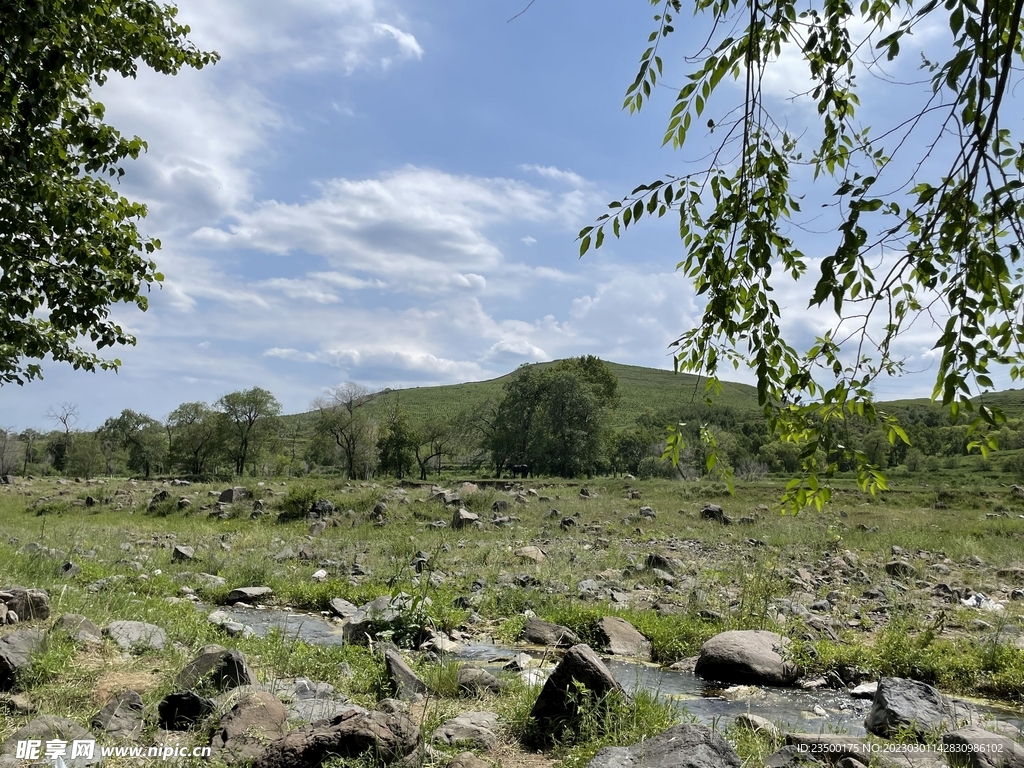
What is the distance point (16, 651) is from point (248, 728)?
220cm

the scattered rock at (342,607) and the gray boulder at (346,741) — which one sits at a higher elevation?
the gray boulder at (346,741)

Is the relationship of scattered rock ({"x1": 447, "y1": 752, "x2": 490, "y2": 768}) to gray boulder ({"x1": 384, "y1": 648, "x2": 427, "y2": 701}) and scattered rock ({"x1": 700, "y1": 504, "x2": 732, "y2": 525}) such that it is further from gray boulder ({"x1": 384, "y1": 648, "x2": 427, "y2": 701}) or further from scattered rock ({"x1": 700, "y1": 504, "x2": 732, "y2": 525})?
scattered rock ({"x1": 700, "y1": 504, "x2": 732, "y2": 525})

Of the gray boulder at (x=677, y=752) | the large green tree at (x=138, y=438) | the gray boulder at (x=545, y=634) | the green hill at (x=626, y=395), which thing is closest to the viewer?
the gray boulder at (x=677, y=752)

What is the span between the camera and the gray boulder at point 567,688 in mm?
4926

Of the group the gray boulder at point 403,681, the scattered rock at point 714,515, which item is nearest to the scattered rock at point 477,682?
the gray boulder at point 403,681

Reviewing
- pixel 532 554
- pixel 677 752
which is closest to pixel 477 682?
pixel 677 752

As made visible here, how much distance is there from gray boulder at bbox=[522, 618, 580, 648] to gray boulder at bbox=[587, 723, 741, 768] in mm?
4470

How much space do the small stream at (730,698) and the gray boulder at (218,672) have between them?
189 centimetres

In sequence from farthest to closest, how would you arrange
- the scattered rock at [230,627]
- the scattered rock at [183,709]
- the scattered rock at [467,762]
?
1. the scattered rock at [230,627]
2. the scattered rock at [183,709]
3. the scattered rock at [467,762]

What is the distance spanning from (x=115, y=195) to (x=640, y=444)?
8083 cm

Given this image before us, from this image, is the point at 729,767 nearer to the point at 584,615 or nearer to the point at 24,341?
the point at 584,615

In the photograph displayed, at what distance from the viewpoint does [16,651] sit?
16.3ft

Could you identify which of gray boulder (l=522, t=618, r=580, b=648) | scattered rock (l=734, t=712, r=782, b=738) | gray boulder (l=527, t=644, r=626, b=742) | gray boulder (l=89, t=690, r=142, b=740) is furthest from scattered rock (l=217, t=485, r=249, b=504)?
scattered rock (l=734, t=712, r=782, b=738)

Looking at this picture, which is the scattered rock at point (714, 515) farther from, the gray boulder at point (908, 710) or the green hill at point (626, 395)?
the green hill at point (626, 395)
